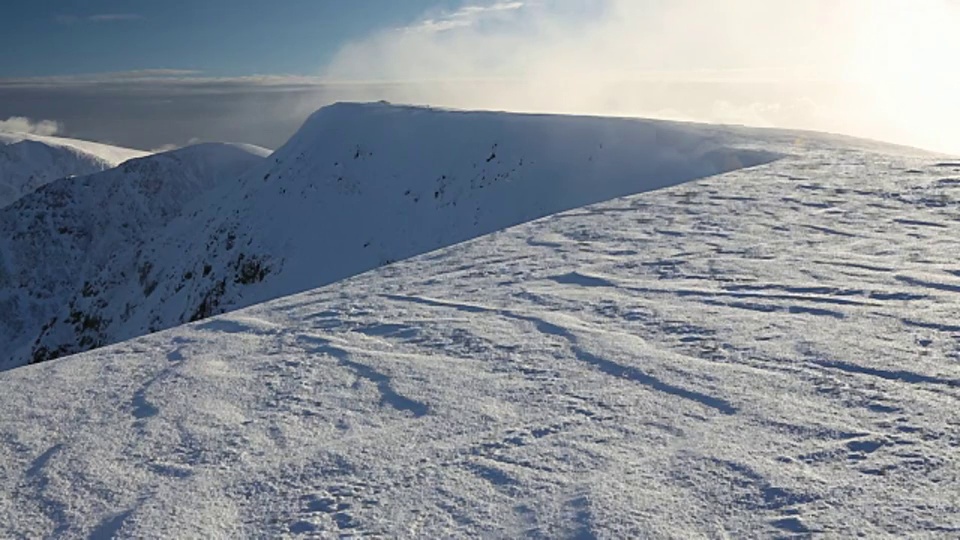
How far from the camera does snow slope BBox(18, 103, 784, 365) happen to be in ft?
69.8

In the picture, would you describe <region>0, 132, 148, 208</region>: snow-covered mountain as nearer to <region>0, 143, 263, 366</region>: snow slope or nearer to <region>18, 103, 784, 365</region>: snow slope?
<region>0, 143, 263, 366</region>: snow slope

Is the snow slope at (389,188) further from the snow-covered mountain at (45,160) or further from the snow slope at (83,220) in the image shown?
the snow-covered mountain at (45,160)

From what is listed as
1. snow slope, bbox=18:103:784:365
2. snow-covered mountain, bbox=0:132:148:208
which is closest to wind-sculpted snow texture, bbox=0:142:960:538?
snow slope, bbox=18:103:784:365

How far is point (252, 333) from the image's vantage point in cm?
646

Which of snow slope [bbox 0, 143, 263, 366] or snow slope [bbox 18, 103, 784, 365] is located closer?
snow slope [bbox 18, 103, 784, 365]

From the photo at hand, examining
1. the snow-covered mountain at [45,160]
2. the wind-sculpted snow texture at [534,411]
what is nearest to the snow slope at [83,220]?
the wind-sculpted snow texture at [534,411]

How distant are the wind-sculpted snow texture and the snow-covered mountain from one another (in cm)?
12305

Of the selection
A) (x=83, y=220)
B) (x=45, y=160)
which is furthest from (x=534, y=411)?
(x=45, y=160)

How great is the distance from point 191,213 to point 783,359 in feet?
137

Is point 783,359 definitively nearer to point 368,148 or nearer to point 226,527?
point 226,527

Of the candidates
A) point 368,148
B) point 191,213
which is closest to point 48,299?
point 191,213

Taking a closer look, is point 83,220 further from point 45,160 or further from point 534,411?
point 45,160

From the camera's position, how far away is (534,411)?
4406 mm

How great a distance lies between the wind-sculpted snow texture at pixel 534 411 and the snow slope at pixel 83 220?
50.5 meters
